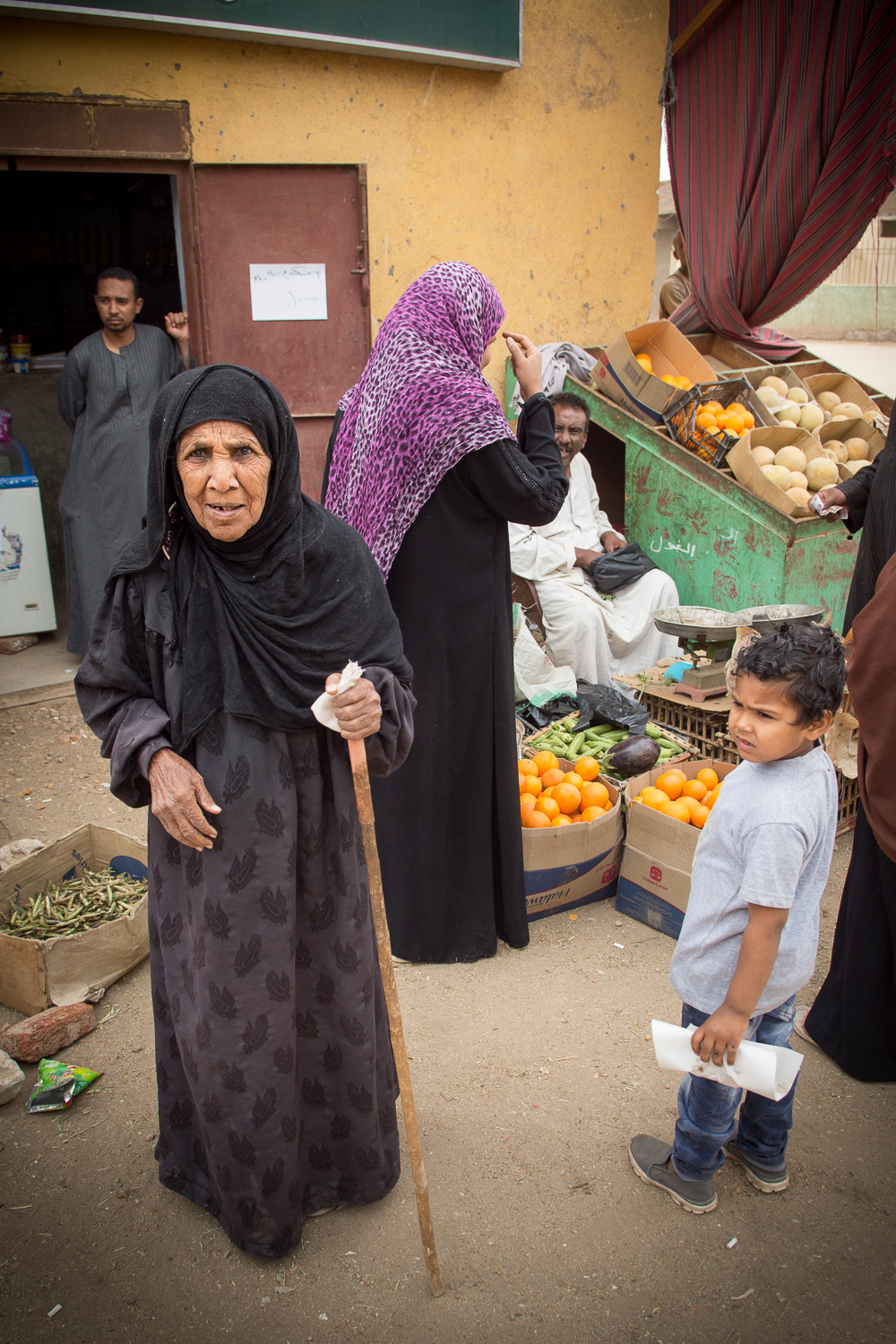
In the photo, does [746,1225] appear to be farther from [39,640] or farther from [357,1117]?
[39,640]

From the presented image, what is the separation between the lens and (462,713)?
10.6 ft

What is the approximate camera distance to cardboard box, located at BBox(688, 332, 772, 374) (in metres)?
7.23

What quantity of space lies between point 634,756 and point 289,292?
383 centimetres

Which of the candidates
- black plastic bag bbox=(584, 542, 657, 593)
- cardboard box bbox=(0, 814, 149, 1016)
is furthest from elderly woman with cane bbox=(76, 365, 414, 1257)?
black plastic bag bbox=(584, 542, 657, 593)

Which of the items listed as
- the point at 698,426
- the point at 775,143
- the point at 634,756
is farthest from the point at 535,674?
the point at 775,143

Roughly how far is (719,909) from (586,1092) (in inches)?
41.4

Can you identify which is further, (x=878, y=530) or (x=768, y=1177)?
(x=878, y=530)

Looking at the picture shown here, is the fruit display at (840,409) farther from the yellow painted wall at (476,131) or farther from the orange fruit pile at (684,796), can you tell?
the orange fruit pile at (684,796)

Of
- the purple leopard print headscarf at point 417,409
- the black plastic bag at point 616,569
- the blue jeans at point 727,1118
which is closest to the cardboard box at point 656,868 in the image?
the blue jeans at point 727,1118

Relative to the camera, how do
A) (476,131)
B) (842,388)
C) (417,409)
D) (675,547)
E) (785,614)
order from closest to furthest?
(417,409) < (785,614) < (675,547) < (476,131) < (842,388)

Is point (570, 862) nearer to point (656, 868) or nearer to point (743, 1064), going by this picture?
point (656, 868)

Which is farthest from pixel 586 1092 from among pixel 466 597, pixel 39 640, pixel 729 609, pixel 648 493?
pixel 39 640

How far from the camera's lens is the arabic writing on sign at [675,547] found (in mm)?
5914

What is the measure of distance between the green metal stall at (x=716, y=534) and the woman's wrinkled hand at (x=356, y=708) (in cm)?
413
